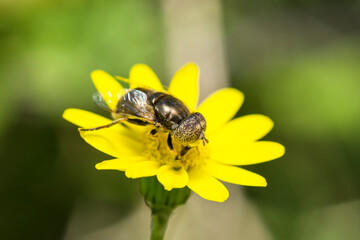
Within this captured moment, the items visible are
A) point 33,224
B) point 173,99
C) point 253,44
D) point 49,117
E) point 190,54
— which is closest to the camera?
point 173,99

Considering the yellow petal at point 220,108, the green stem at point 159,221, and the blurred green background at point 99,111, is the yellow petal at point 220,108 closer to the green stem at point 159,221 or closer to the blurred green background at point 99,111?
the green stem at point 159,221

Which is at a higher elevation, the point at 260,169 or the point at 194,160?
the point at 260,169

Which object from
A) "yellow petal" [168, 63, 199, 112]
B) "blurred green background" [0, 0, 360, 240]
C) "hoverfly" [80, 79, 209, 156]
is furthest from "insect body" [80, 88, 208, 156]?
"blurred green background" [0, 0, 360, 240]

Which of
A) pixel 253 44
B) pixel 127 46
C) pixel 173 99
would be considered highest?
pixel 253 44

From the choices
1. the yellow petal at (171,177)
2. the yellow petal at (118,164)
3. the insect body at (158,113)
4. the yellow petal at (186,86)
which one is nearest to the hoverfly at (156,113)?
the insect body at (158,113)

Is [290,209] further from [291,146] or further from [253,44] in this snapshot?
[253,44]

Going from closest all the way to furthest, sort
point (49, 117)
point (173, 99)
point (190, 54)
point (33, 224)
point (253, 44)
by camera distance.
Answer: point (173, 99)
point (33, 224)
point (49, 117)
point (190, 54)
point (253, 44)

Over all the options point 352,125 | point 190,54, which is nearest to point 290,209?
point 352,125

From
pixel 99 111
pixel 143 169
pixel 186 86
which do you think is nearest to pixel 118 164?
pixel 143 169
